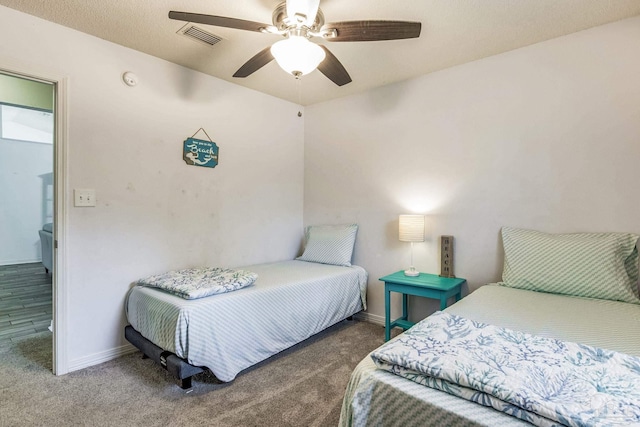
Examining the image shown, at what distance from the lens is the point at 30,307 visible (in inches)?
136

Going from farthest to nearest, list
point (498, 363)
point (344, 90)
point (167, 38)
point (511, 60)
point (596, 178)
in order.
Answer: point (344, 90), point (511, 60), point (167, 38), point (596, 178), point (498, 363)

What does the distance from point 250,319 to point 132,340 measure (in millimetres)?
909

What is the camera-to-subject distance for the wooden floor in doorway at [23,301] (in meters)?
2.88

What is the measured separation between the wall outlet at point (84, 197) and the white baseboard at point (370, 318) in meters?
2.55

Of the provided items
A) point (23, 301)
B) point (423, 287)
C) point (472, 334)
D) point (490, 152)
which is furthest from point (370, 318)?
point (23, 301)

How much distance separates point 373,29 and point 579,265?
6.14ft

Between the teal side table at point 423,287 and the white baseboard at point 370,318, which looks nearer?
the teal side table at point 423,287

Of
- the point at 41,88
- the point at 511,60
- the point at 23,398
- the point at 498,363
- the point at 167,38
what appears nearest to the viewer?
the point at 498,363

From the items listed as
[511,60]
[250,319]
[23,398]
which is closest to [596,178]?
[511,60]

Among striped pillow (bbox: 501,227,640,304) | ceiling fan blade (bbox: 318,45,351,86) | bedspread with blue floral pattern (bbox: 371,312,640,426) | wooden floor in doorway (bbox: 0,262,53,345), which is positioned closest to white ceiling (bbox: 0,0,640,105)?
ceiling fan blade (bbox: 318,45,351,86)

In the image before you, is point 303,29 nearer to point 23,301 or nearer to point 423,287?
point 423,287

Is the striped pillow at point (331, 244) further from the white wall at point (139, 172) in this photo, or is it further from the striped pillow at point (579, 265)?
the striped pillow at point (579, 265)

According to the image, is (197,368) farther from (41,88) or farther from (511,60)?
(41,88)

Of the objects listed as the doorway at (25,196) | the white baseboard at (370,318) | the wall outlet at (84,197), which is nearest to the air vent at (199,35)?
the wall outlet at (84,197)
